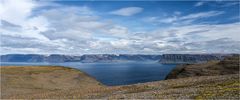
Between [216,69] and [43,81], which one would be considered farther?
[43,81]

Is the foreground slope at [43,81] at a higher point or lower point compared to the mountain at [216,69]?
lower

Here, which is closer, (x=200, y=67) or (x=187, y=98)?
(x=187, y=98)

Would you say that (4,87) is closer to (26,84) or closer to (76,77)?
(26,84)

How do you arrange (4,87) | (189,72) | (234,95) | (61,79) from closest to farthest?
1. (234,95)
2. (4,87)
3. (189,72)
4. (61,79)

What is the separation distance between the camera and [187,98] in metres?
25.7

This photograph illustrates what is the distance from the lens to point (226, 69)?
68.9m

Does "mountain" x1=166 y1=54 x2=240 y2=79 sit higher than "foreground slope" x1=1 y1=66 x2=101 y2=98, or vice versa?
"mountain" x1=166 y1=54 x2=240 y2=79

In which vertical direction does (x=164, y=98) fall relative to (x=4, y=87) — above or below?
above

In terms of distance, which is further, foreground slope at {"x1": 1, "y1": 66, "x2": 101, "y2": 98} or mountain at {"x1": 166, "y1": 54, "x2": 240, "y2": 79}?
mountain at {"x1": 166, "y1": 54, "x2": 240, "y2": 79}

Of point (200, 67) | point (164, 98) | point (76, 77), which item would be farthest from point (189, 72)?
point (164, 98)

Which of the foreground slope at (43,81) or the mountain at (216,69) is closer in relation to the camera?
the foreground slope at (43,81)

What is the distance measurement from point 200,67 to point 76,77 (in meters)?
34.1

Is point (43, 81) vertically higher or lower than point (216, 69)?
lower

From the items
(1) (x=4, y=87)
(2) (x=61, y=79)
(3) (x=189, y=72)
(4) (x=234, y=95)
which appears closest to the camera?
(4) (x=234, y=95)
